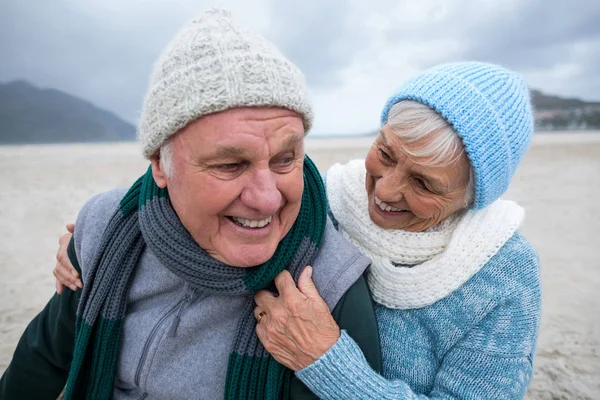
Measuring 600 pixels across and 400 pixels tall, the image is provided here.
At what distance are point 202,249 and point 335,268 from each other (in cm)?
57

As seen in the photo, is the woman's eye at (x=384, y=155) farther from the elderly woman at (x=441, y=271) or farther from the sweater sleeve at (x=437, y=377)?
the sweater sleeve at (x=437, y=377)

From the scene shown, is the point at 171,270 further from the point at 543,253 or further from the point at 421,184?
the point at 543,253

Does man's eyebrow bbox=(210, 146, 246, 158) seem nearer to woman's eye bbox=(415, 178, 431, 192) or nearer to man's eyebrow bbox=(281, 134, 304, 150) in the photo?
man's eyebrow bbox=(281, 134, 304, 150)

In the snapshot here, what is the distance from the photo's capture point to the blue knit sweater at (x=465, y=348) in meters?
1.64

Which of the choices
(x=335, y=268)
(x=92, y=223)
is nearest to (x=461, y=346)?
(x=335, y=268)

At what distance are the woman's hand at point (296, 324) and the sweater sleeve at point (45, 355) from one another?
3.49ft

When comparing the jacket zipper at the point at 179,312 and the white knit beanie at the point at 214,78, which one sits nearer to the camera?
the white knit beanie at the point at 214,78

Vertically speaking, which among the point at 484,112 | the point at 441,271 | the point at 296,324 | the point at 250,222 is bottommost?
the point at 296,324

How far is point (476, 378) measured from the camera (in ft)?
5.82

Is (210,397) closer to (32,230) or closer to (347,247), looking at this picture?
(347,247)

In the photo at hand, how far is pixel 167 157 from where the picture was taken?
156 cm

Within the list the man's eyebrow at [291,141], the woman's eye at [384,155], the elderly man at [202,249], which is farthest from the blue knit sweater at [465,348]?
the man's eyebrow at [291,141]

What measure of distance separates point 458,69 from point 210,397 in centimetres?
186

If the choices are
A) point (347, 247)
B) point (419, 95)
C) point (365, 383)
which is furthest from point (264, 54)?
point (365, 383)
